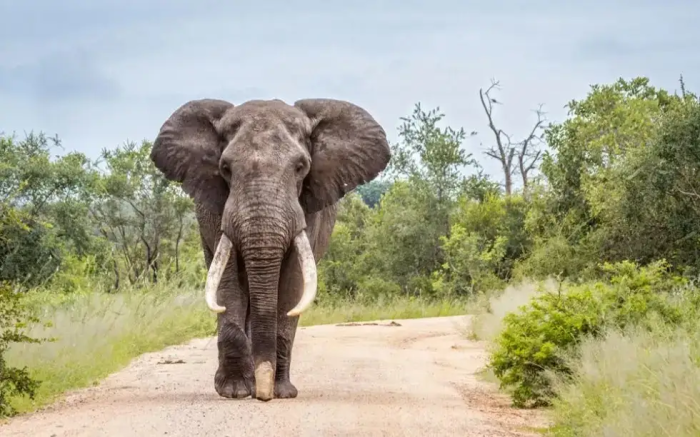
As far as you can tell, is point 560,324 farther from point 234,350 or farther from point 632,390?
point 234,350

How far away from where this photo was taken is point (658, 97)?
5053cm

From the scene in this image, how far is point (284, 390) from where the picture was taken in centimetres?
1128

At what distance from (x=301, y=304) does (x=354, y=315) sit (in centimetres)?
2461

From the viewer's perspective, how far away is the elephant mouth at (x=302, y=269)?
1054cm

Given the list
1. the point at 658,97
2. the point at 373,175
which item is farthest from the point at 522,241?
the point at 373,175

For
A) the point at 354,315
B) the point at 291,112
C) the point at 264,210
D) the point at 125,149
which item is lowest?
the point at 354,315

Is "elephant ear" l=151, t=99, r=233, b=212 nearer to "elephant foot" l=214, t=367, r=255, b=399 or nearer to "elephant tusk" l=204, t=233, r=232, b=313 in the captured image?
"elephant tusk" l=204, t=233, r=232, b=313

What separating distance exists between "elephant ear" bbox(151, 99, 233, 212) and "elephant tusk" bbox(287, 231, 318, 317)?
109cm

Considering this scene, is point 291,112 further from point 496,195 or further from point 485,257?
point 496,195

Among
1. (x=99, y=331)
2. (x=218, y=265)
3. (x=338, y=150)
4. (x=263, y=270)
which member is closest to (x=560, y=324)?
(x=338, y=150)

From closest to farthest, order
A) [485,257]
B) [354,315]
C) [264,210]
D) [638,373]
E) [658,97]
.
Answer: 1. [638,373]
2. [264,210]
3. [354,315]
4. [485,257]
5. [658,97]

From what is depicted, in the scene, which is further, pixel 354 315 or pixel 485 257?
pixel 485 257

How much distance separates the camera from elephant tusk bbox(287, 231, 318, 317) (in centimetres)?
1058

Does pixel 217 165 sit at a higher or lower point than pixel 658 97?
lower
